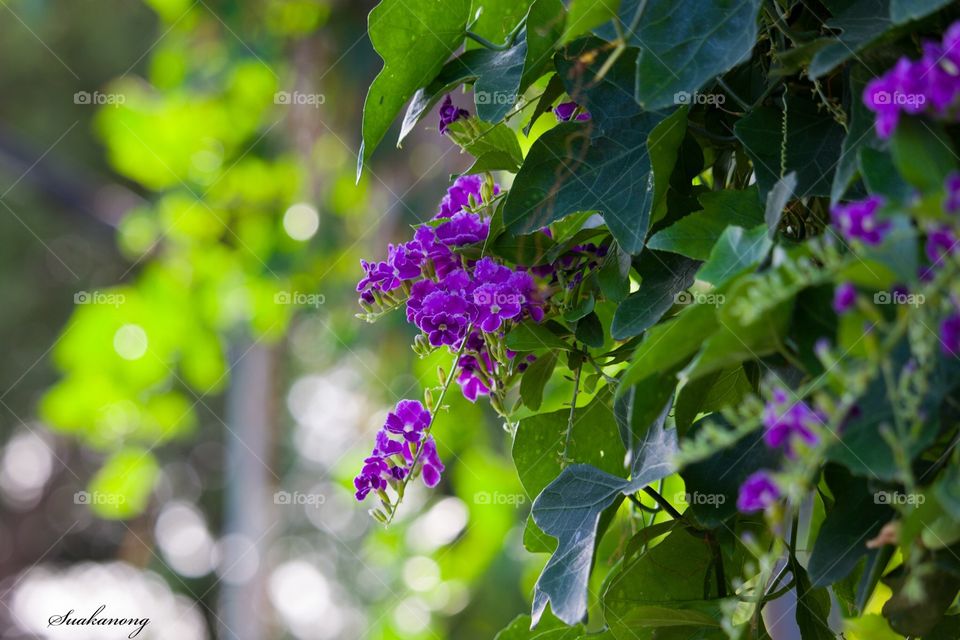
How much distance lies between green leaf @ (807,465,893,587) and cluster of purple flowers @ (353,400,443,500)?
244 mm

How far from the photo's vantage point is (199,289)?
2.94 m

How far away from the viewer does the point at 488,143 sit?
0.65m

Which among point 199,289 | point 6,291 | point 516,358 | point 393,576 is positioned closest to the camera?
point 516,358

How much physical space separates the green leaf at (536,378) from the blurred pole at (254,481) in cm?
197

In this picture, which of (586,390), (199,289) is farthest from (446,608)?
(586,390)

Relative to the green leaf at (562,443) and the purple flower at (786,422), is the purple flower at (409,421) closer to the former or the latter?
the green leaf at (562,443)

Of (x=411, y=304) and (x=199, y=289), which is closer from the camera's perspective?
(x=411, y=304)

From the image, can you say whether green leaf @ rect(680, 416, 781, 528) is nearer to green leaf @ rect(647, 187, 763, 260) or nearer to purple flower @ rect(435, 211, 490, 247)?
green leaf @ rect(647, 187, 763, 260)

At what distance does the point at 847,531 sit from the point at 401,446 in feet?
0.89

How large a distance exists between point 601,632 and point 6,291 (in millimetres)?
5810

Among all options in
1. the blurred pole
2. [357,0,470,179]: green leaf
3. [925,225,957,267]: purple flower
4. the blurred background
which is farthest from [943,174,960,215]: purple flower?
the blurred pole

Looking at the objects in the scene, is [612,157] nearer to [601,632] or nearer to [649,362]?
[649,362]

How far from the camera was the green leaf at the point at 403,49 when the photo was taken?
578mm
